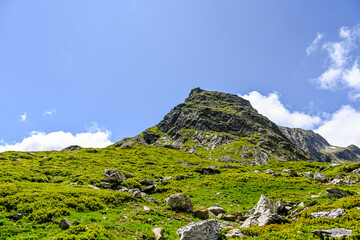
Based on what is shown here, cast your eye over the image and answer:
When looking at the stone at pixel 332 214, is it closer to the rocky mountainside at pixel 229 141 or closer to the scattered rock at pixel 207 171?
the scattered rock at pixel 207 171

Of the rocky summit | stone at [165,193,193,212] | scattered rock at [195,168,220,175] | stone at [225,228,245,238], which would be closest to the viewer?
stone at [225,228,245,238]

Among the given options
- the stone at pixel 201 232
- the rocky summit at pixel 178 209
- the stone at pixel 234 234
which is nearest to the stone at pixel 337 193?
the rocky summit at pixel 178 209

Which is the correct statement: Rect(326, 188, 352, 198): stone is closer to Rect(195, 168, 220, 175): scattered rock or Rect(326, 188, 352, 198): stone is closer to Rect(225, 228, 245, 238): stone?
Rect(225, 228, 245, 238): stone

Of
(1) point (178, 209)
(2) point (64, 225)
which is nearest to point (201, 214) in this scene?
(1) point (178, 209)

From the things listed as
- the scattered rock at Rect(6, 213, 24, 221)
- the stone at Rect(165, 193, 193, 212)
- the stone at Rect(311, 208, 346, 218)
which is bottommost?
the stone at Rect(311, 208, 346, 218)

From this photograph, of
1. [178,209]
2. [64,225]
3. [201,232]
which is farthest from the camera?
[178,209]

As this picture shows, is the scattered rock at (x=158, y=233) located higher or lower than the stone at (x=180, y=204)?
lower

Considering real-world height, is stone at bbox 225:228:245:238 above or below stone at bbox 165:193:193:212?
below

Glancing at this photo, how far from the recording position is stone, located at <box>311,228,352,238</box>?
35.9 feet

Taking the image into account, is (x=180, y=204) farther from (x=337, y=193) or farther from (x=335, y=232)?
(x=337, y=193)

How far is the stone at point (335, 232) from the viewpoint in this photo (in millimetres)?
10938

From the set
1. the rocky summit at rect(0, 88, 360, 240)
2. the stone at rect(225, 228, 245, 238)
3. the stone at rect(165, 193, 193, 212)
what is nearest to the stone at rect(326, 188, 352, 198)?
the rocky summit at rect(0, 88, 360, 240)

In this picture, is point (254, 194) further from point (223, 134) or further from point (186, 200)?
point (223, 134)

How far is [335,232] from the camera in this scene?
1137 centimetres
